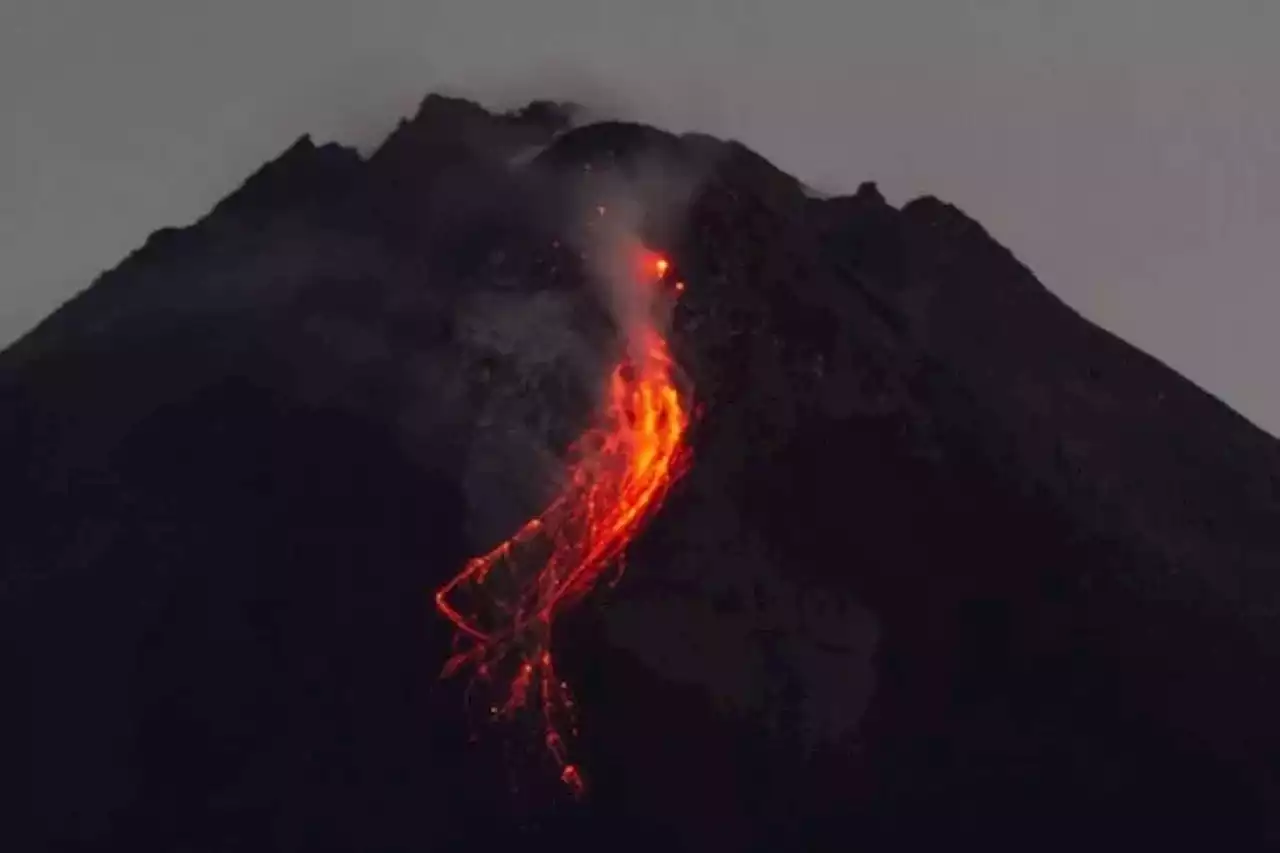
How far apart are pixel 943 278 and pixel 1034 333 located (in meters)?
0.27

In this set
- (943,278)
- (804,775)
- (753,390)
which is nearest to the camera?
(804,775)

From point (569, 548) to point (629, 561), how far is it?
0.11m

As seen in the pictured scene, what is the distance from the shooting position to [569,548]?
12.3 ft

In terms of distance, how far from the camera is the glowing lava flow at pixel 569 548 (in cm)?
366

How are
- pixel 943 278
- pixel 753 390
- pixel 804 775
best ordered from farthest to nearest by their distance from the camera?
pixel 943 278 < pixel 753 390 < pixel 804 775

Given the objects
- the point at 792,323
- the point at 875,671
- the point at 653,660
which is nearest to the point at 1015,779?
the point at 875,671

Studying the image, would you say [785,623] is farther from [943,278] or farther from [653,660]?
[943,278]

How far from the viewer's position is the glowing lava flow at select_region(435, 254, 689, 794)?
12.0 feet

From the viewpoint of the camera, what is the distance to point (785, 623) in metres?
3.75

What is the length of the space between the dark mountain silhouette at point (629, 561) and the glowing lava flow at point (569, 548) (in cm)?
5

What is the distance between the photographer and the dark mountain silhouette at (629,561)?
361cm

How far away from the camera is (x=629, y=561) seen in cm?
375

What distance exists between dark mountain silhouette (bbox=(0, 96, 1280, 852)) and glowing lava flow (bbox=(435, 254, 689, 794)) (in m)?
0.05

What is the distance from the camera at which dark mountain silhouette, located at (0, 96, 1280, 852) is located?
3.61m
